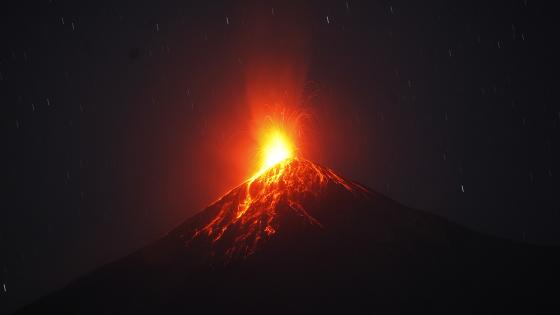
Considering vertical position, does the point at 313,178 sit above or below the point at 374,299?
above

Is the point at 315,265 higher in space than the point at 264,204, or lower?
lower

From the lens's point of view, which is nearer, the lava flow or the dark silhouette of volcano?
the dark silhouette of volcano

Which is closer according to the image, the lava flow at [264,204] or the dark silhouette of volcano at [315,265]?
the dark silhouette of volcano at [315,265]

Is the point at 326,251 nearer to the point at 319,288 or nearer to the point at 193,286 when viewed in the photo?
the point at 319,288

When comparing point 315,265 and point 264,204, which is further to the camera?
point 264,204

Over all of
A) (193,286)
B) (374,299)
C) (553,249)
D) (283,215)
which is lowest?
(553,249)

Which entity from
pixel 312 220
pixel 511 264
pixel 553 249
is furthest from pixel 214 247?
pixel 553 249

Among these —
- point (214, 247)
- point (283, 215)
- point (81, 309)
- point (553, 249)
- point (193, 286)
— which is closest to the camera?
point (193, 286)

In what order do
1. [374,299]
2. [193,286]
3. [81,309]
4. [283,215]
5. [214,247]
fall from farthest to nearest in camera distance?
1. [283,215]
2. [214,247]
3. [81,309]
4. [193,286]
5. [374,299]
